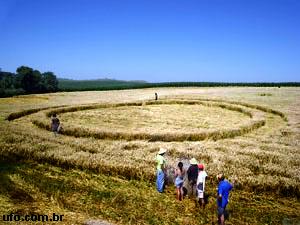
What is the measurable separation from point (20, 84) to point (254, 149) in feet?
351

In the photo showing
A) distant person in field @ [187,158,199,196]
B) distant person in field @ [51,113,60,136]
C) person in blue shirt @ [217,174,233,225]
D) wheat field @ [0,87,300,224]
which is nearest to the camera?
person in blue shirt @ [217,174,233,225]

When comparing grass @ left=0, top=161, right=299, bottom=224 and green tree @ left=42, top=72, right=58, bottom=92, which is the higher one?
green tree @ left=42, top=72, right=58, bottom=92

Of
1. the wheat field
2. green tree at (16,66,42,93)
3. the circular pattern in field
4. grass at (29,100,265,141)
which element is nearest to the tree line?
green tree at (16,66,42,93)

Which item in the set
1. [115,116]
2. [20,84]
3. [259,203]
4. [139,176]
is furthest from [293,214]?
[20,84]

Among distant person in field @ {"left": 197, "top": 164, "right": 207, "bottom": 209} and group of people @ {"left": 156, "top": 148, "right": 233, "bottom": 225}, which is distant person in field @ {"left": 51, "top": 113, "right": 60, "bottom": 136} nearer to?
group of people @ {"left": 156, "top": 148, "right": 233, "bottom": 225}

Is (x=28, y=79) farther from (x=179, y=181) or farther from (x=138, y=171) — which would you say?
(x=179, y=181)

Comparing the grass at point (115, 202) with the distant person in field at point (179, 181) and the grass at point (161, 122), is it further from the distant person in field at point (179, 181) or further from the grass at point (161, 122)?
the grass at point (161, 122)

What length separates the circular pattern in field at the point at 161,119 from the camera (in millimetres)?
33731

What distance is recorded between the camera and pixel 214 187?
16.7m

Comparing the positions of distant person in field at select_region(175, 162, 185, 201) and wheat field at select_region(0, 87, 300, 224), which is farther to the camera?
distant person in field at select_region(175, 162, 185, 201)

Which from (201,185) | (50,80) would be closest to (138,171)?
(201,185)

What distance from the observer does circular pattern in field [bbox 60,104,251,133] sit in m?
33.7

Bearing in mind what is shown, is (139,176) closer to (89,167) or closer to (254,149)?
(89,167)

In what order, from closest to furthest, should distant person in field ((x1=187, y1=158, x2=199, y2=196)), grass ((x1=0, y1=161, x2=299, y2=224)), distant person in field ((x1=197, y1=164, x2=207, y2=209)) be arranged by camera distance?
grass ((x1=0, y1=161, x2=299, y2=224)) → distant person in field ((x1=197, y1=164, x2=207, y2=209)) → distant person in field ((x1=187, y1=158, x2=199, y2=196))
